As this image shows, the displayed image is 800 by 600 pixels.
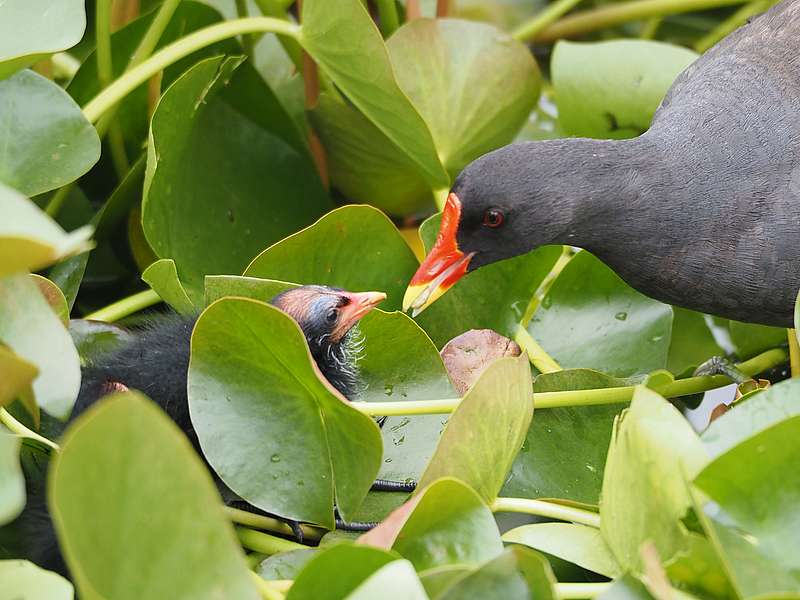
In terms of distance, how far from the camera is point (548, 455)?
143 centimetres

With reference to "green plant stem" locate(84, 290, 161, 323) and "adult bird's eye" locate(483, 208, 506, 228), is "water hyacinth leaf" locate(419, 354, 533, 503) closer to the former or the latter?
"adult bird's eye" locate(483, 208, 506, 228)

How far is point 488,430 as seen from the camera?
1154 millimetres

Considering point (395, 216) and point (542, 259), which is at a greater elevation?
point (542, 259)

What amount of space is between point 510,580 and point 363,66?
32.7 inches

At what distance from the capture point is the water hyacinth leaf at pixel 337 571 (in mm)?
952

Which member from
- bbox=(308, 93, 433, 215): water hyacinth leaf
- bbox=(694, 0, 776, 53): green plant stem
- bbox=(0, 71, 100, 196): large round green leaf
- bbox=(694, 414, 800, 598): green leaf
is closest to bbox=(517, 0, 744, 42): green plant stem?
bbox=(694, 0, 776, 53): green plant stem

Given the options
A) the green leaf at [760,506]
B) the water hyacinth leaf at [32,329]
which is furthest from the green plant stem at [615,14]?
the water hyacinth leaf at [32,329]

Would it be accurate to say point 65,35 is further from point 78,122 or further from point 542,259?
point 542,259

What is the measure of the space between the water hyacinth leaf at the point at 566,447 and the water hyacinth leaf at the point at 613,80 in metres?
0.63

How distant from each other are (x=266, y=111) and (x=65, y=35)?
0.57 meters

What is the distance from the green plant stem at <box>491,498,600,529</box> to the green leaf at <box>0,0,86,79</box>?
70cm

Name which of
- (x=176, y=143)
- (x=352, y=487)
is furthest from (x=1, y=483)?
(x=176, y=143)

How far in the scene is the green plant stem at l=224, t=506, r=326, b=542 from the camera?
4.36 ft

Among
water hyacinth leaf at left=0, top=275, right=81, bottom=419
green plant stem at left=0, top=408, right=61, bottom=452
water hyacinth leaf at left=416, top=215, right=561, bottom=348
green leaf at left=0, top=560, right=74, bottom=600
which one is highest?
water hyacinth leaf at left=0, top=275, right=81, bottom=419
